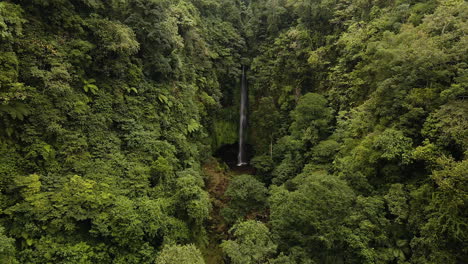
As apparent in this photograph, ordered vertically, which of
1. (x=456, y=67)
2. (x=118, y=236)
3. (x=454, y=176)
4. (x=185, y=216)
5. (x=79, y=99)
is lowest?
(x=185, y=216)

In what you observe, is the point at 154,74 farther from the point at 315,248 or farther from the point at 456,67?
the point at 456,67

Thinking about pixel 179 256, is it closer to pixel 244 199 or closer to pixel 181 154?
pixel 244 199

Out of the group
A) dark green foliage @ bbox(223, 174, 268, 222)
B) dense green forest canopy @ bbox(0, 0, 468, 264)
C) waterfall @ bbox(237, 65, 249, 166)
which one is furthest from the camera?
waterfall @ bbox(237, 65, 249, 166)

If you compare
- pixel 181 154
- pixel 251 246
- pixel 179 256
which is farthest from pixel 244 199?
pixel 179 256

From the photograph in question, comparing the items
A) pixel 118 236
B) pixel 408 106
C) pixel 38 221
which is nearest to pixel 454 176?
pixel 408 106

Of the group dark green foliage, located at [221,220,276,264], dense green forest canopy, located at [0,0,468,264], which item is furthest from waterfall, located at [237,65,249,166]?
dark green foliage, located at [221,220,276,264]

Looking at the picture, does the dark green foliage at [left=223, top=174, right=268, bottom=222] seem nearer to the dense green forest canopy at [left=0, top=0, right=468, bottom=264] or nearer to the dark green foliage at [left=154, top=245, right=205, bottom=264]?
the dense green forest canopy at [left=0, top=0, right=468, bottom=264]

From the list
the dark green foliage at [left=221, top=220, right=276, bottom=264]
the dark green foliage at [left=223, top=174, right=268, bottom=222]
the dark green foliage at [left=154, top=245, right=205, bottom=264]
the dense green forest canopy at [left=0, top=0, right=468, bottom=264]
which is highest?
the dense green forest canopy at [left=0, top=0, right=468, bottom=264]

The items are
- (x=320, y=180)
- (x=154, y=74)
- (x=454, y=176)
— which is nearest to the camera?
(x=454, y=176)

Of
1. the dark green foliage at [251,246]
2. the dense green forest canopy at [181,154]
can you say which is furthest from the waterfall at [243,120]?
the dark green foliage at [251,246]
